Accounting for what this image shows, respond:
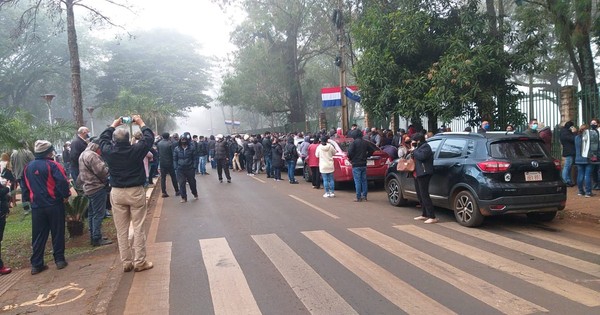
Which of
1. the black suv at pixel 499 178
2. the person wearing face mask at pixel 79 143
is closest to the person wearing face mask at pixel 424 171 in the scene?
the black suv at pixel 499 178

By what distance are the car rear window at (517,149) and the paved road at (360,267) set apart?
127cm

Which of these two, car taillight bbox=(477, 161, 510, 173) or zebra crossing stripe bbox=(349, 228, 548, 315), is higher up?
car taillight bbox=(477, 161, 510, 173)

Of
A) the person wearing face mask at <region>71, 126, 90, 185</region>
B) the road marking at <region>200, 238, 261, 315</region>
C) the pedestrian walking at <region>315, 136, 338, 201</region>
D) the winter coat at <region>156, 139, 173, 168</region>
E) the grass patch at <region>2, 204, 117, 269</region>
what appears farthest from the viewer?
the winter coat at <region>156, 139, 173, 168</region>

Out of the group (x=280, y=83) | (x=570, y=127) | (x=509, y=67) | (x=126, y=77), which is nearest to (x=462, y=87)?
(x=509, y=67)

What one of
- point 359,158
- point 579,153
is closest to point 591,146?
point 579,153

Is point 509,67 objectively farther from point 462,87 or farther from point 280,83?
point 280,83

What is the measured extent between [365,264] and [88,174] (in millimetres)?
4671

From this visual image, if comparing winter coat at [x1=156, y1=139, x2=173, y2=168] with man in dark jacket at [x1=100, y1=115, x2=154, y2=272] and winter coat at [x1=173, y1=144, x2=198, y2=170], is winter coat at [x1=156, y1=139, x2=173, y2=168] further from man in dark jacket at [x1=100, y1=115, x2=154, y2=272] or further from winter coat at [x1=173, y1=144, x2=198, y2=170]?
man in dark jacket at [x1=100, y1=115, x2=154, y2=272]

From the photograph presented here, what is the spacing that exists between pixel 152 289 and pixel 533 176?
629 cm

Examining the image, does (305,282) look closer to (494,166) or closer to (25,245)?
(494,166)

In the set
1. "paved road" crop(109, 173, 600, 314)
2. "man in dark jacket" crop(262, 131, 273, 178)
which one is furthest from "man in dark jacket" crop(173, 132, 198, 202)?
"man in dark jacket" crop(262, 131, 273, 178)

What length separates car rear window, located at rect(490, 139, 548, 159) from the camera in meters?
7.97

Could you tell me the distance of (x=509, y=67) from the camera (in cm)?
1473

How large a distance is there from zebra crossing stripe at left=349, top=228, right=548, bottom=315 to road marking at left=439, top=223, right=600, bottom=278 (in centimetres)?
138
